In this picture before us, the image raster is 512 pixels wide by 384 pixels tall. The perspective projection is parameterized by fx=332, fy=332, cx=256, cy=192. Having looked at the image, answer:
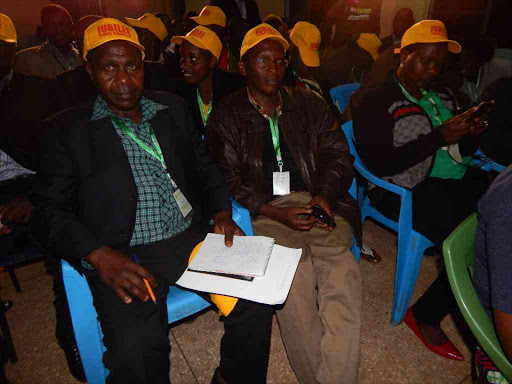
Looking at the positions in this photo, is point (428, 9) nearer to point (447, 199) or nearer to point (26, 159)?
point (447, 199)

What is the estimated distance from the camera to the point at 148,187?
171 cm

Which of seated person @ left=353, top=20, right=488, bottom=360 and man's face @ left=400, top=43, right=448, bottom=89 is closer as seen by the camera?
seated person @ left=353, top=20, right=488, bottom=360

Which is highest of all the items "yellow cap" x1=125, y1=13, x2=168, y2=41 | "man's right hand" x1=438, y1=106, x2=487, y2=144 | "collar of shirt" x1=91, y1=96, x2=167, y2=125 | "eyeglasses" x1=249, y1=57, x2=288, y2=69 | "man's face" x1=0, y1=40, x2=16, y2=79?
"yellow cap" x1=125, y1=13, x2=168, y2=41

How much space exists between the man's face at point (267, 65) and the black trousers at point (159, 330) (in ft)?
3.37

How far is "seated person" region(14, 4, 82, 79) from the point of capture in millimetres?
3830

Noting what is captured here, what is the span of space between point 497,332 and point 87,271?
1.65 m

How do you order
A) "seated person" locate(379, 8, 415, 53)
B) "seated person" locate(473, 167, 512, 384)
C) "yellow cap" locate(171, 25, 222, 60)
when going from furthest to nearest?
"seated person" locate(379, 8, 415, 53) → "yellow cap" locate(171, 25, 222, 60) → "seated person" locate(473, 167, 512, 384)

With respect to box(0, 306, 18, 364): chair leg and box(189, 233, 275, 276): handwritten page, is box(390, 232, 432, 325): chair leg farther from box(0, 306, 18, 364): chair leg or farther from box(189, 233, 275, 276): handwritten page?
box(0, 306, 18, 364): chair leg

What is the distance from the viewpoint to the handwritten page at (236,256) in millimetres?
1420

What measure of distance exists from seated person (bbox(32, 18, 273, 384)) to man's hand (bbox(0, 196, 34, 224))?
1.25ft

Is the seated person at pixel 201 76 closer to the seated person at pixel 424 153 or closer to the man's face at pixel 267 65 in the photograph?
the man's face at pixel 267 65

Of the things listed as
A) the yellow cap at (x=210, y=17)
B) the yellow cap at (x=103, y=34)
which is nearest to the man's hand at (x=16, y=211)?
the yellow cap at (x=103, y=34)

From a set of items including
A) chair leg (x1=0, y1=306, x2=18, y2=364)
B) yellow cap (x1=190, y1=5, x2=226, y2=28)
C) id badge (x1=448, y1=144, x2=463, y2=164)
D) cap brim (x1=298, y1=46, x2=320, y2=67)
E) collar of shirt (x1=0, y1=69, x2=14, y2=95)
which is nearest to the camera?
chair leg (x1=0, y1=306, x2=18, y2=364)

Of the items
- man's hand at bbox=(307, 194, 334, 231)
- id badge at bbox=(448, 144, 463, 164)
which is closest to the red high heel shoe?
man's hand at bbox=(307, 194, 334, 231)
